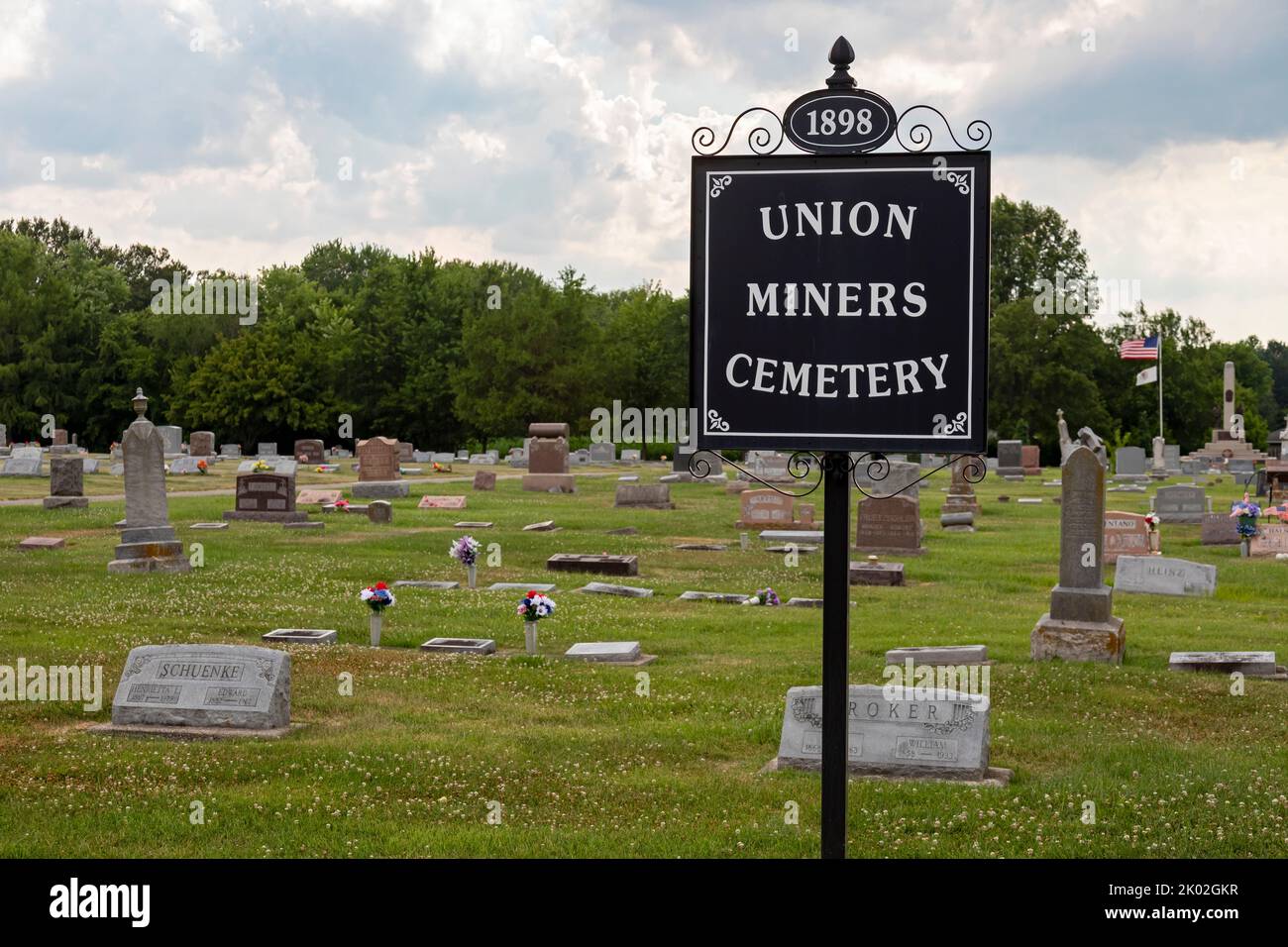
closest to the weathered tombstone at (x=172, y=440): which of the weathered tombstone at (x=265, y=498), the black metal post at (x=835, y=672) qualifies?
the weathered tombstone at (x=265, y=498)

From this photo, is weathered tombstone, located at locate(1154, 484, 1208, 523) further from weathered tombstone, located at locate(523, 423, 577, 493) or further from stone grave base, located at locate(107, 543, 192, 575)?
stone grave base, located at locate(107, 543, 192, 575)

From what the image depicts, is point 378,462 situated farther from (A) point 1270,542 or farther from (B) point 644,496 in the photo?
(A) point 1270,542

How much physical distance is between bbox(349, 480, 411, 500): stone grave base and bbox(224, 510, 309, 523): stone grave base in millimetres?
6413

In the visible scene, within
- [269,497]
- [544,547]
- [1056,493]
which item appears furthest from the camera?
[1056,493]

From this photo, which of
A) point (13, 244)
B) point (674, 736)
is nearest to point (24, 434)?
point (13, 244)

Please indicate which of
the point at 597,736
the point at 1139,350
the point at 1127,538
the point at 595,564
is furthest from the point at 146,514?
the point at 1139,350

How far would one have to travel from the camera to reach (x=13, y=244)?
75938 mm

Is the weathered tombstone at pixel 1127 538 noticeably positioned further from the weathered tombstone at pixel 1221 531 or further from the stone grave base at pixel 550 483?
the stone grave base at pixel 550 483

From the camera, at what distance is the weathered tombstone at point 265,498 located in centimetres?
2802

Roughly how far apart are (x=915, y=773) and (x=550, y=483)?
31662 millimetres

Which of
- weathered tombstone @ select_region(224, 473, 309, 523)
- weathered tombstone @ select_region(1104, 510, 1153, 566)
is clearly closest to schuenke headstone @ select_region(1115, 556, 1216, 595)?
weathered tombstone @ select_region(1104, 510, 1153, 566)

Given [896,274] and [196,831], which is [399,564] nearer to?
[196,831]

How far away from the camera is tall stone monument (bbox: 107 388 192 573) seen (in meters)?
20.2

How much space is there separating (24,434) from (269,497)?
51.5 metres
